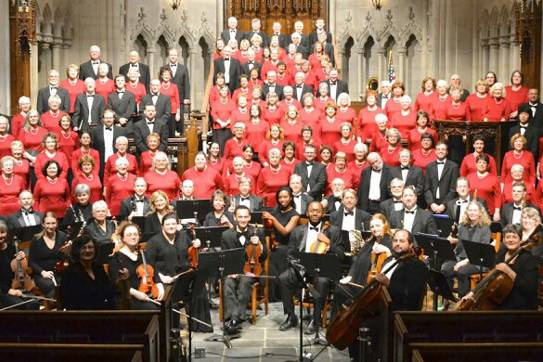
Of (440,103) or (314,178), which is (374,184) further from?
(440,103)

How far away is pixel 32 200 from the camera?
10711 millimetres

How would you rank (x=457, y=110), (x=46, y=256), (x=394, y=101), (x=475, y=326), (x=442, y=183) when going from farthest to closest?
1. (x=394, y=101)
2. (x=457, y=110)
3. (x=442, y=183)
4. (x=46, y=256)
5. (x=475, y=326)

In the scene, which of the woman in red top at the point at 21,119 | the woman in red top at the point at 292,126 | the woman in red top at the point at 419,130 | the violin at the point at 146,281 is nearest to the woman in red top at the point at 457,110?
the woman in red top at the point at 419,130

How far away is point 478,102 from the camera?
1356cm

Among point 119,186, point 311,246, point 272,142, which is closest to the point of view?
point 311,246

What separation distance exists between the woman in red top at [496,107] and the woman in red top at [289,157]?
2964 mm

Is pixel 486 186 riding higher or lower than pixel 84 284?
higher

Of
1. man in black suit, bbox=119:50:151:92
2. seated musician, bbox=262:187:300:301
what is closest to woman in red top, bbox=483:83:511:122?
seated musician, bbox=262:187:300:301

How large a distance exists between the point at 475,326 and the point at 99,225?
4750 millimetres

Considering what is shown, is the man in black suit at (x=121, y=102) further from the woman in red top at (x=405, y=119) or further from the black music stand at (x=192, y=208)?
the woman in red top at (x=405, y=119)

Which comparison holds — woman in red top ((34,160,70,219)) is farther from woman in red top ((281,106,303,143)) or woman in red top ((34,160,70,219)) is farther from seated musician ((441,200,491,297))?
seated musician ((441,200,491,297))

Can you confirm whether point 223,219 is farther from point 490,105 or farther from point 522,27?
point 522,27

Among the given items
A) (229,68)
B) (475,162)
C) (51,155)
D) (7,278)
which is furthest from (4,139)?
(475,162)

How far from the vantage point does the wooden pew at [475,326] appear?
682cm
